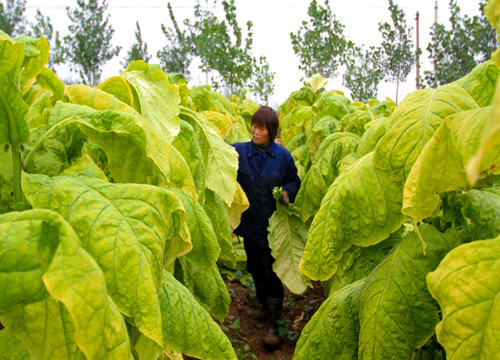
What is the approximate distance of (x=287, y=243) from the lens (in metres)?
4.04

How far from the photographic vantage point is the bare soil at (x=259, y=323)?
4.02m

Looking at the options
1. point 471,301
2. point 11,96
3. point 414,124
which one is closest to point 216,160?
point 414,124

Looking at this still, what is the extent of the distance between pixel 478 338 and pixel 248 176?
3.33 meters

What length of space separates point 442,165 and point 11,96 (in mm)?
916

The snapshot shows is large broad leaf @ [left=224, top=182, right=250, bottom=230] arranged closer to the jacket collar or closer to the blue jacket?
the blue jacket

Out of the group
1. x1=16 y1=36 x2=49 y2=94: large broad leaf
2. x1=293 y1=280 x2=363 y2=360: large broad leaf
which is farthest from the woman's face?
x1=16 y1=36 x2=49 y2=94: large broad leaf

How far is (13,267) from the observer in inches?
27.1

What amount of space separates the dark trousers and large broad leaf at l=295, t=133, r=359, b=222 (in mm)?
1249

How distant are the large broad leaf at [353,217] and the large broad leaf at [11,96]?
855 mm

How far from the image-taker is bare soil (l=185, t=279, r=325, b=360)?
402cm

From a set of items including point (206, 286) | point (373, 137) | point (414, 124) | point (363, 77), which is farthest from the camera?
point (363, 77)

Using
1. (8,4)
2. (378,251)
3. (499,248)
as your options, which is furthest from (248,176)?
(8,4)

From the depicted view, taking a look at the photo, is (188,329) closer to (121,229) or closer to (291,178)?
(121,229)

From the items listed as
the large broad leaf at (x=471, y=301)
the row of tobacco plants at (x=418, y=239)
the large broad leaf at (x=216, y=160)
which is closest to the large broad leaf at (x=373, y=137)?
the row of tobacco plants at (x=418, y=239)
